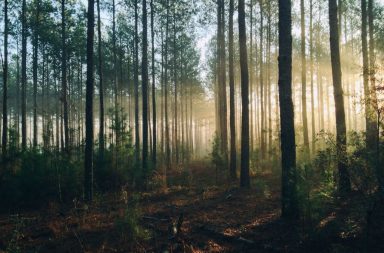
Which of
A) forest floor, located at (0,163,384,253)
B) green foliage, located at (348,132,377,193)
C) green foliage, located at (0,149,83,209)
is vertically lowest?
forest floor, located at (0,163,384,253)

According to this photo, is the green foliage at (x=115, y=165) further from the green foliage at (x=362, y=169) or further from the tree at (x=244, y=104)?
the green foliage at (x=362, y=169)

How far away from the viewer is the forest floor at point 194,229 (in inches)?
223

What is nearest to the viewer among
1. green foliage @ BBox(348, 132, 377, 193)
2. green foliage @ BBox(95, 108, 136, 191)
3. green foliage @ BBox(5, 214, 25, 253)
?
green foliage @ BBox(5, 214, 25, 253)

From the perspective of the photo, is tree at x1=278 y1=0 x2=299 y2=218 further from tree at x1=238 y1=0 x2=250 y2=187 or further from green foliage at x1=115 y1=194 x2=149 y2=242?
tree at x1=238 y1=0 x2=250 y2=187

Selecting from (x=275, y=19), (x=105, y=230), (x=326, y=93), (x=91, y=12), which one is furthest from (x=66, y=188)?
(x=326, y=93)

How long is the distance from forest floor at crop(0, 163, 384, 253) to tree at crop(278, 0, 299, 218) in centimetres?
55

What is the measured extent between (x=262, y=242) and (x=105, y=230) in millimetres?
3826

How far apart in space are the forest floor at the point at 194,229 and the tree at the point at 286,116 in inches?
21.7

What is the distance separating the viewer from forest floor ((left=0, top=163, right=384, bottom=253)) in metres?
5.67

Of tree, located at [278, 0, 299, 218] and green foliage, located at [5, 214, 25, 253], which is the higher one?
tree, located at [278, 0, 299, 218]

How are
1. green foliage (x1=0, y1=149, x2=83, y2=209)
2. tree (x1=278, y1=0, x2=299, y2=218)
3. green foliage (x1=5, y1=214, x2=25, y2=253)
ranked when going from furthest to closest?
green foliage (x1=0, y1=149, x2=83, y2=209)
tree (x1=278, y1=0, x2=299, y2=218)
green foliage (x1=5, y1=214, x2=25, y2=253)

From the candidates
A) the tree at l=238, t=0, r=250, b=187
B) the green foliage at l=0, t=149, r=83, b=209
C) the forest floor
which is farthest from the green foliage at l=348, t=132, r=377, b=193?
the green foliage at l=0, t=149, r=83, b=209

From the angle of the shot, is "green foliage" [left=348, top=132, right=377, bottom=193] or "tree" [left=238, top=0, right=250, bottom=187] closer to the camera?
"green foliage" [left=348, top=132, right=377, bottom=193]

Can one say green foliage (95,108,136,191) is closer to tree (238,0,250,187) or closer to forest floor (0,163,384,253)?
forest floor (0,163,384,253)
